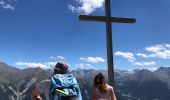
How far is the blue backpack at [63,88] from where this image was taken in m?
6.90

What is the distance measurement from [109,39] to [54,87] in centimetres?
412

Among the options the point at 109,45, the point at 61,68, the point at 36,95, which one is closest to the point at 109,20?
the point at 109,45

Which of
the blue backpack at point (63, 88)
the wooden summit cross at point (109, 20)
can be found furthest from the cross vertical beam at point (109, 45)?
the blue backpack at point (63, 88)

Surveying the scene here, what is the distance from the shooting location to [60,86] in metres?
7.05

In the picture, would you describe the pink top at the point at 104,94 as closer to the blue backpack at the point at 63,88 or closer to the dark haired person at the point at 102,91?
the dark haired person at the point at 102,91

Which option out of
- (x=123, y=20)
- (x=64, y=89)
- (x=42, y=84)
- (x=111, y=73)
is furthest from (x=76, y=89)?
(x=123, y=20)

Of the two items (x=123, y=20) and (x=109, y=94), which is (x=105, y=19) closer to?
(x=123, y=20)

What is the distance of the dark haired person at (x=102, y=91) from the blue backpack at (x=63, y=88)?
5.84 ft

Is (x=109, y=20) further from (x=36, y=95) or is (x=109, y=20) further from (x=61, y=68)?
(x=36, y=95)

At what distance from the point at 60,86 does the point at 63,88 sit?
83 millimetres

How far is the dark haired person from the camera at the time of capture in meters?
8.96

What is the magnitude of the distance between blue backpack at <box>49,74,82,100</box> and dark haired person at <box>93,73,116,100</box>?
178cm

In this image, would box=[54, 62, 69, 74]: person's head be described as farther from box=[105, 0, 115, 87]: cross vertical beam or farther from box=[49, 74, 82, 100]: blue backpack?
box=[105, 0, 115, 87]: cross vertical beam

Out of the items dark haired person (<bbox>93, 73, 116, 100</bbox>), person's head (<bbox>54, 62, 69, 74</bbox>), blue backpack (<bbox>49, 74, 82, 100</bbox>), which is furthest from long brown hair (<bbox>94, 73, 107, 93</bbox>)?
person's head (<bbox>54, 62, 69, 74</bbox>)
